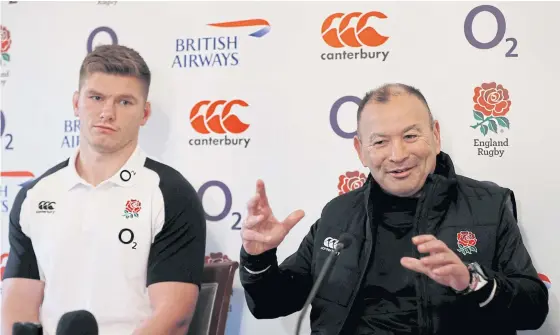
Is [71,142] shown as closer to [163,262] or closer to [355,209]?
[163,262]

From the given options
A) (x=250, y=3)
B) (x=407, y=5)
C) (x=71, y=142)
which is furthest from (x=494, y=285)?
(x=71, y=142)

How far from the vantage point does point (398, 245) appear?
2.55m

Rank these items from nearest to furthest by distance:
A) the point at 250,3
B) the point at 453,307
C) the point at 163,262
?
the point at 453,307, the point at 163,262, the point at 250,3

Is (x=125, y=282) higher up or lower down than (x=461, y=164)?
lower down

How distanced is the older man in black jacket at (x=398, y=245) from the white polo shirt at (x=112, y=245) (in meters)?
0.41

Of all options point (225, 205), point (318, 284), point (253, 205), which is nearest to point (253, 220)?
point (253, 205)

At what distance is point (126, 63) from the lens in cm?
297

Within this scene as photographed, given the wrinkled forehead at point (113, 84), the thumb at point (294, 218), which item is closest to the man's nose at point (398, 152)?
the thumb at point (294, 218)

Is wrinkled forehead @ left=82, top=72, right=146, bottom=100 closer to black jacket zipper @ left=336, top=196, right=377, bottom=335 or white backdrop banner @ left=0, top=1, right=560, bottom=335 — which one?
white backdrop banner @ left=0, top=1, right=560, bottom=335

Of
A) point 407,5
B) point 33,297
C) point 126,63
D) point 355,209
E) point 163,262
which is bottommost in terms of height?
point 33,297

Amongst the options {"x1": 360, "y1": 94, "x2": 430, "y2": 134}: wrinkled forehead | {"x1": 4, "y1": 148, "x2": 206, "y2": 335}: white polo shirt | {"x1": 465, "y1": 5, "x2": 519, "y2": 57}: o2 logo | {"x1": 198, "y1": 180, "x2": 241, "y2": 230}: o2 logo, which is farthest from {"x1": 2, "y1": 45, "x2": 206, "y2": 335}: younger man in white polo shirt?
{"x1": 465, "y1": 5, "x2": 519, "y2": 57}: o2 logo

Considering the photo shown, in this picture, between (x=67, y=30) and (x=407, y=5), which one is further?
(x=67, y=30)

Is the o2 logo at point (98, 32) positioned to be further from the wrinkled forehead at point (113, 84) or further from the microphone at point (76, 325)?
the microphone at point (76, 325)

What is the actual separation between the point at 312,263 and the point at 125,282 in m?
0.75
